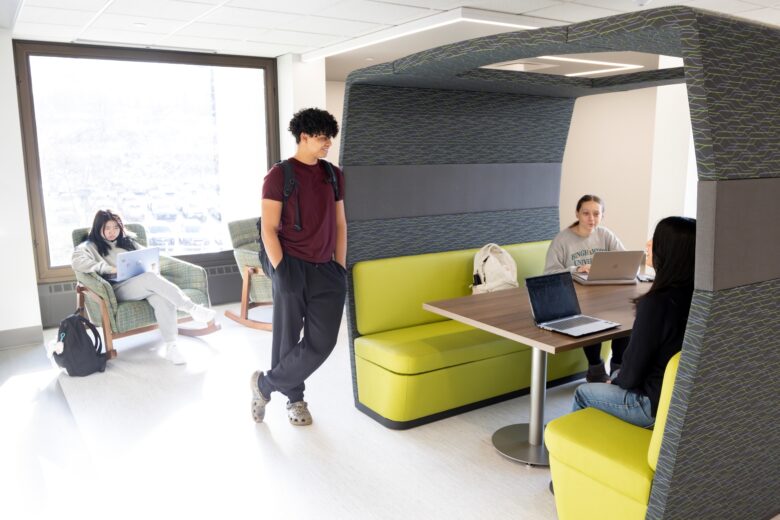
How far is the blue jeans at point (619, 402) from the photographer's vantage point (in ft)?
8.26

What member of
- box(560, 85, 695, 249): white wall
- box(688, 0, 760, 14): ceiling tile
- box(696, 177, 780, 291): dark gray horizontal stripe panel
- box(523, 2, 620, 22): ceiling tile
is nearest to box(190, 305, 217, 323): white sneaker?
box(523, 2, 620, 22): ceiling tile

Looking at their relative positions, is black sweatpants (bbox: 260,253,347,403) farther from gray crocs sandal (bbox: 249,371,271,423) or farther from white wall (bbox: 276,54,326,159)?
white wall (bbox: 276,54,326,159)

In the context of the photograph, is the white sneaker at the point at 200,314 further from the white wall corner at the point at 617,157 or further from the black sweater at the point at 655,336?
the white wall corner at the point at 617,157

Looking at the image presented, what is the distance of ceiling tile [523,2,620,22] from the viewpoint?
4.61 m

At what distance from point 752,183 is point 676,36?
1.65 feet

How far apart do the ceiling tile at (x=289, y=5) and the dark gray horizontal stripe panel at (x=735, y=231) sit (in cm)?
318

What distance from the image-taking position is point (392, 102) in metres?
3.88

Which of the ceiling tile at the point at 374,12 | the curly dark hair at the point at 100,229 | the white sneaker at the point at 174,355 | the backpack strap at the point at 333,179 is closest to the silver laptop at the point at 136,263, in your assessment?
the curly dark hair at the point at 100,229

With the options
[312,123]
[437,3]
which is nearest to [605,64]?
[437,3]

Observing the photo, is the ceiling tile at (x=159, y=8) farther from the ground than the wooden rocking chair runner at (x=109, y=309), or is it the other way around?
the ceiling tile at (x=159, y=8)

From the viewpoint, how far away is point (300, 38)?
568cm

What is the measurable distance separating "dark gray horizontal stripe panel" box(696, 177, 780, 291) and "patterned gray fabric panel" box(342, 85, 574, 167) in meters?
2.25

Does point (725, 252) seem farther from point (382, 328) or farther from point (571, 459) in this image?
point (382, 328)

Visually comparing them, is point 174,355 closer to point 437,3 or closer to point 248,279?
point 248,279
